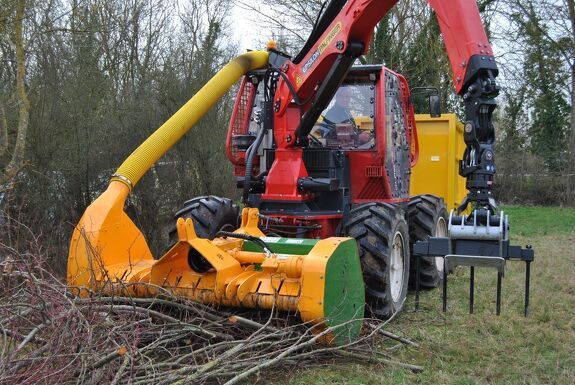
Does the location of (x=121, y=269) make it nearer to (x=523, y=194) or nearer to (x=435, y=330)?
(x=435, y=330)

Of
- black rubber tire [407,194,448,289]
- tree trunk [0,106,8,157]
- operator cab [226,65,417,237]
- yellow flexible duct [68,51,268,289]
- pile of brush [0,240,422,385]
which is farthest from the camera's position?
tree trunk [0,106,8,157]

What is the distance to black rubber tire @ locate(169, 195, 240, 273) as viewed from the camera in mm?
6023

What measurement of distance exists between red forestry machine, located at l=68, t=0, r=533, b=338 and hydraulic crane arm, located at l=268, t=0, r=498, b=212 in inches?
0.4

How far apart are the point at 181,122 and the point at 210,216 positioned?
96 cm

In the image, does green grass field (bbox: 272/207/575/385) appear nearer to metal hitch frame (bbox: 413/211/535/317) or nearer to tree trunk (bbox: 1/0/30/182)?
metal hitch frame (bbox: 413/211/535/317)

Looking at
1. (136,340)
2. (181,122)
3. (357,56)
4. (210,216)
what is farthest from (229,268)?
(357,56)

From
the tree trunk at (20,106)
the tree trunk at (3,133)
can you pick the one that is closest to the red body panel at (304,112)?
the tree trunk at (20,106)

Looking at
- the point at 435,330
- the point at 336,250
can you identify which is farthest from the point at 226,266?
the point at 435,330

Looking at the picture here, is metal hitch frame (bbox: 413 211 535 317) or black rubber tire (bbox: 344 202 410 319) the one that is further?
black rubber tire (bbox: 344 202 410 319)

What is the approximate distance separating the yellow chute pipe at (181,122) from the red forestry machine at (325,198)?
0.5 inches

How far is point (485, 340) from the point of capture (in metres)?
5.04

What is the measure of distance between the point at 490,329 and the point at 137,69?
793 cm

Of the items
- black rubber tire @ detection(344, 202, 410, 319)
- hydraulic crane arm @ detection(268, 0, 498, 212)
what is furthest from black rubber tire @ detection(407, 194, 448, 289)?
hydraulic crane arm @ detection(268, 0, 498, 212)

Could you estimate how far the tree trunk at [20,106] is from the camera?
7406 mm
